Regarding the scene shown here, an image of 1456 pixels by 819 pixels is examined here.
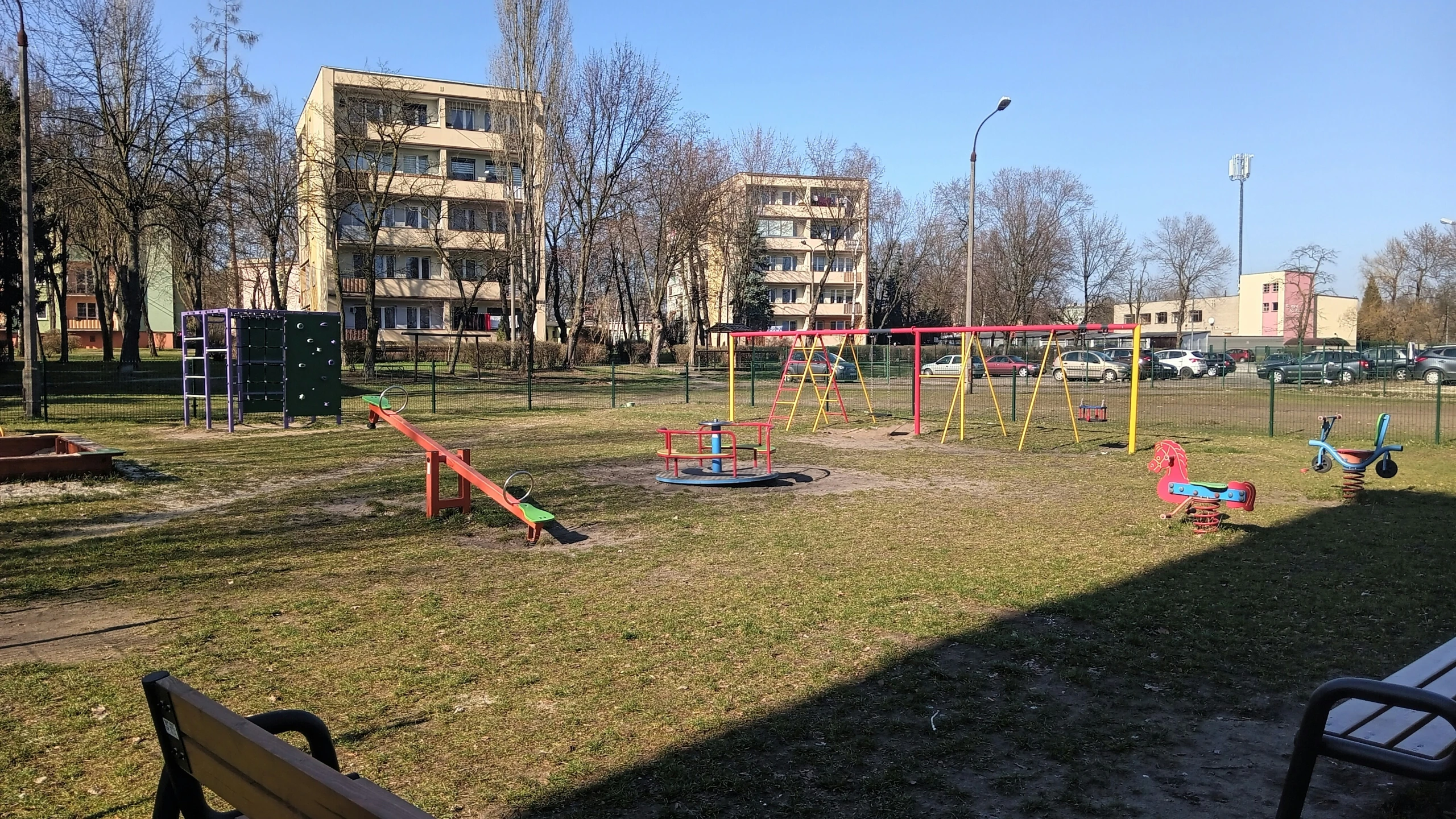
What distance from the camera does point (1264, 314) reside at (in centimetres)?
9406

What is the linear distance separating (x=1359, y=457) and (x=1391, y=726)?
1032 centimetres

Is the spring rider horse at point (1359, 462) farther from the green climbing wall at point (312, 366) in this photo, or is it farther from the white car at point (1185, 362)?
the white car at point (1185, 362)

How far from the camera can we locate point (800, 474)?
1490cm

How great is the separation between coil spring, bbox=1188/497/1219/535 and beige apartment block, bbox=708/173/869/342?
4975 cm

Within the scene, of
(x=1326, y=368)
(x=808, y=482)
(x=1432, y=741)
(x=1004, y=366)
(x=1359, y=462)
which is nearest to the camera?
(x=1432, y=741)

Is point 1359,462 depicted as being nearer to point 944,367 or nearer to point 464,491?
point 464,491

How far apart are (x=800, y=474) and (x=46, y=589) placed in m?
9.69

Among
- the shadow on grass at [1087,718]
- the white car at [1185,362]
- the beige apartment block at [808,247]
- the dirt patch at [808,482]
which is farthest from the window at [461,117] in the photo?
the shadow on grass at [1087,718]

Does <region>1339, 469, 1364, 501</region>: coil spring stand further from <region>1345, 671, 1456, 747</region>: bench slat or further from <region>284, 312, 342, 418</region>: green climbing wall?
<region>284, 312, 342, 418</region>: green climbing wall

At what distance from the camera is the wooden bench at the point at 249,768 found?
81.7 inches

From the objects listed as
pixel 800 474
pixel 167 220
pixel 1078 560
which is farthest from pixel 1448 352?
pixel 167 220

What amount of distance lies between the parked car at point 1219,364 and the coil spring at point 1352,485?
37.4m

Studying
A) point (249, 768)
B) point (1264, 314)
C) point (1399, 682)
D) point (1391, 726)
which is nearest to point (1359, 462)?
point (1399, 682)

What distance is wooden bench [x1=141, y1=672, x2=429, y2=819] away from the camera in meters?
2.08
